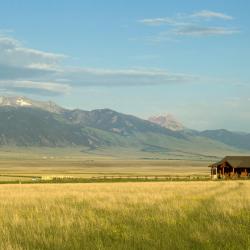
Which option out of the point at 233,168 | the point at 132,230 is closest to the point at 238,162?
the point at 233,168

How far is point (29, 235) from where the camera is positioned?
14.3 meters

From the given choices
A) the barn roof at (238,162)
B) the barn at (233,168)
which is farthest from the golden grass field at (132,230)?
the barn roof at (238,162)

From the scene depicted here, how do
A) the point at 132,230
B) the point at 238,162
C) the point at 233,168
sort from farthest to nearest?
the point at 238,162
the point at 233,168
the point at 132,230

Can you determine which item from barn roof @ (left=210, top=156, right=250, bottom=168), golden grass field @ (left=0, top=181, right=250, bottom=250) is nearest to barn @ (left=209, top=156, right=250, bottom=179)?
barn roof @ (left=210, top=156, right=250, bottom=168)

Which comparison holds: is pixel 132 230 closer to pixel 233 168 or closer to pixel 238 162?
pixel 233 168

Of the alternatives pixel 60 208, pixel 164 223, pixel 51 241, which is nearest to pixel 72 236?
pixel 51 241

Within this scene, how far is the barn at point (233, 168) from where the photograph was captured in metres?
104

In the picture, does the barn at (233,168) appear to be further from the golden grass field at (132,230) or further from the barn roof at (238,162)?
the golden grass field at (132,230)

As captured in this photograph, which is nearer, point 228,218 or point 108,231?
point 108,231

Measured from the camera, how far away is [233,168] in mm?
105438

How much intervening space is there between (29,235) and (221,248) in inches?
192

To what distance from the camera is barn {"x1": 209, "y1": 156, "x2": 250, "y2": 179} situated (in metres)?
104

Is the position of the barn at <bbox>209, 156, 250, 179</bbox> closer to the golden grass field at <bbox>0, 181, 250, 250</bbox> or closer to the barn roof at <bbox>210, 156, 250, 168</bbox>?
the barn roof at <bbox>210, 156, 250, 168</bbox>

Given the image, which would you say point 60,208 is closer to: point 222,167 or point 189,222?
point 189,222
